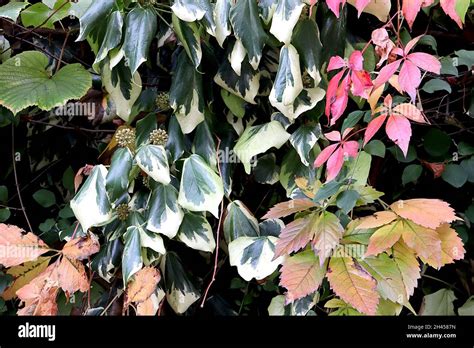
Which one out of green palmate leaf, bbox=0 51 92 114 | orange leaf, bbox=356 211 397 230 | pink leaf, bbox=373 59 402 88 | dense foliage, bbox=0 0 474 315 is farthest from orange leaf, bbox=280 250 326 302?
green palmate leaf, bbox=0 51 92 114

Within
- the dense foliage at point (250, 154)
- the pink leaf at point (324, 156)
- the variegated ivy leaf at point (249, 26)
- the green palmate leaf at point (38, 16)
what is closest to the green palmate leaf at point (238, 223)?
the dense foliage at point (250, 154)

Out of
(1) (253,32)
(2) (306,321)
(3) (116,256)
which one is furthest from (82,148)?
(2) (306,321)

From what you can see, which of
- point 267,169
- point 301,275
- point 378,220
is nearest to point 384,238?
point 378,220

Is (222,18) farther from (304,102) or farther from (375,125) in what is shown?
(375,125)

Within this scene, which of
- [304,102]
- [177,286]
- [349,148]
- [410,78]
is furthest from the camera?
[177,286]

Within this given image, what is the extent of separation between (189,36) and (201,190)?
1.01 ft

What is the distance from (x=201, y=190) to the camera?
1.13 m

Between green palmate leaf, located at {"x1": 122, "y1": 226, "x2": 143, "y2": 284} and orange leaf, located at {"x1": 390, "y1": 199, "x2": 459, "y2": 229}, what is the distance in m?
0.50

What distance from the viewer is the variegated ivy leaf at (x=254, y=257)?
1091 millimetres

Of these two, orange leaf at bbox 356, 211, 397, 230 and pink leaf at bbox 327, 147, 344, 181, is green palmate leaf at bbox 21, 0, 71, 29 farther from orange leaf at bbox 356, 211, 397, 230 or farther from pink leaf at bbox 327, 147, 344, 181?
orange leaf at bbox 356, 211, 397, 230

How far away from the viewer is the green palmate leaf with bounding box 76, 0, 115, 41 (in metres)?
1.07

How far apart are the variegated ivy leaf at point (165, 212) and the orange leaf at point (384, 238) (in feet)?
1.27

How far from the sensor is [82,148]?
1574 millimetres

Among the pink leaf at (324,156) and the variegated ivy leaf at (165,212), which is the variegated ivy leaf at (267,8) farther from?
the variegated ivy leaf at (165,212)
